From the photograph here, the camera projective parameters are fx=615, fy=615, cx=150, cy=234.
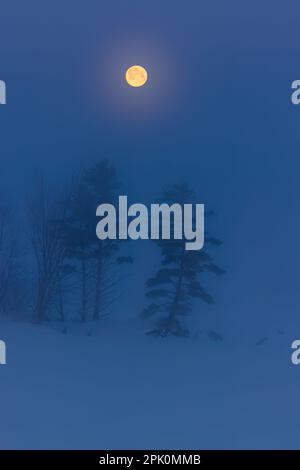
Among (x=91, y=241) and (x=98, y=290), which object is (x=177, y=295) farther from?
(x=91, y=241)

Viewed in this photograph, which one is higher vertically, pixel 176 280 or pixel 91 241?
pixel 91 241

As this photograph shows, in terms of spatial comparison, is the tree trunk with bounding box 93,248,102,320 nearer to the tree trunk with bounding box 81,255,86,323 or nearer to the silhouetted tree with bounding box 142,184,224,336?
the tree trunk with bounding box 81,255,86,323

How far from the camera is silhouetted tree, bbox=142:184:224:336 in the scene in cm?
432

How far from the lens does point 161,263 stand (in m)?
4.34

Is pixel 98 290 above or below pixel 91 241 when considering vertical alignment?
below

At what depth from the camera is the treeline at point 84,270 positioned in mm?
4332

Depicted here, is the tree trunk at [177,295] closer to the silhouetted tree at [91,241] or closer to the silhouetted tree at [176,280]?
the silhouetted tree at [176,280]

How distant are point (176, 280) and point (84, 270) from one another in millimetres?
664

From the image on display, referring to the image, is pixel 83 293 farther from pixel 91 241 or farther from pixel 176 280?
pixel 176 280

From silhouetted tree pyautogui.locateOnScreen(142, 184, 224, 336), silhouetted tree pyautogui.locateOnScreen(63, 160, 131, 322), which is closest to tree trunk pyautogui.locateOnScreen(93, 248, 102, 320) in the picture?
silhouetted tree pyautogui.locateOnScreen(63, 160, 131, 322)

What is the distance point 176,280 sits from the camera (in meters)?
4.38

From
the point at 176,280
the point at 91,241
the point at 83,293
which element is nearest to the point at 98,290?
the point at 83,293
